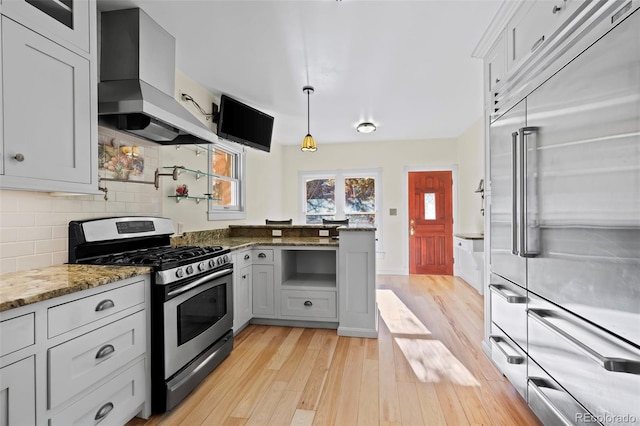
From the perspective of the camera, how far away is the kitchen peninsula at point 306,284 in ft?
9.86

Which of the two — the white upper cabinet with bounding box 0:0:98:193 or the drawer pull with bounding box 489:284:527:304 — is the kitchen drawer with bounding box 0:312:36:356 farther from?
the drawer pull with bounding box 489:284:527:304

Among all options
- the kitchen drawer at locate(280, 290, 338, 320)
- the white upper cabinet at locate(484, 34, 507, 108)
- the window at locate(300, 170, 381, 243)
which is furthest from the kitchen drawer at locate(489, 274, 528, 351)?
the window at locate(300, 170, 381, 243)

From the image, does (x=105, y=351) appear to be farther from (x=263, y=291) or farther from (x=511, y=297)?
(x=511, y=297)

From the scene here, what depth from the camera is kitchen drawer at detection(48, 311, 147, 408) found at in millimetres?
1332

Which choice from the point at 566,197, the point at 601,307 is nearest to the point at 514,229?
the point at 566,197

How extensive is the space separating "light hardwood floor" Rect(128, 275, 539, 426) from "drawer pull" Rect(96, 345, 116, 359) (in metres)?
0.55

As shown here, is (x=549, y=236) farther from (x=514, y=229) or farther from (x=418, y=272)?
(x=418, y=272)

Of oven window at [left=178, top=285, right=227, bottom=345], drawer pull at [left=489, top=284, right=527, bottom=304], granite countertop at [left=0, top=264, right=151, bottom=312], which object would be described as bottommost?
oven window at [left=178, top=285, right=227, bottom=345]

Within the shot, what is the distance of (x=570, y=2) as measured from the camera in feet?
4.79

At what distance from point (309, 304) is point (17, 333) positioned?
2309 mm

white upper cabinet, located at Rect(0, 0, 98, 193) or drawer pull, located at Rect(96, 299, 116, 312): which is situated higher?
white upper cabinet, located at Rect(0, 0, 98, 193)

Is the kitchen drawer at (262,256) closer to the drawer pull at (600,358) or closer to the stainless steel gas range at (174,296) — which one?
the stainless steel gas range at (174,296)

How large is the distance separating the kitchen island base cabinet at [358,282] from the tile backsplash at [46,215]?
1.87 metres

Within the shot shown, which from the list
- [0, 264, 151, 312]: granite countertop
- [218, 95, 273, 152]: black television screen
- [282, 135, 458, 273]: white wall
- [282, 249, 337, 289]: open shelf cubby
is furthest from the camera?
[282, 135, 458, 273]: white wall
